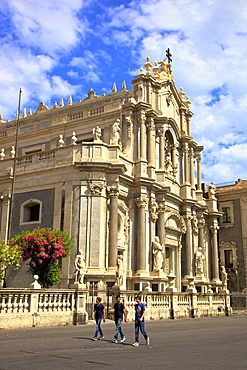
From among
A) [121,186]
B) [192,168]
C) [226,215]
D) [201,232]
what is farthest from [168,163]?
[226,215]

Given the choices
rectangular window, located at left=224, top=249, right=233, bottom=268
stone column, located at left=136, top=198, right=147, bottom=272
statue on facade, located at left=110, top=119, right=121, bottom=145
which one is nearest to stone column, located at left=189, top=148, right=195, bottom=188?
rectangular window, located at left=224, top=249, right=233, bottom=268

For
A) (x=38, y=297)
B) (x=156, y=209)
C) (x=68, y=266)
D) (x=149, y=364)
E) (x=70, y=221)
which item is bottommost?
(x=149, y=364)

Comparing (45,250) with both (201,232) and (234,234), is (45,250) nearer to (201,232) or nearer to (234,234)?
(201,232)

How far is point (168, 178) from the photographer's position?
36562mm

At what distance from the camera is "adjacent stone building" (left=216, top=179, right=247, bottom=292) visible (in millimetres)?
44844

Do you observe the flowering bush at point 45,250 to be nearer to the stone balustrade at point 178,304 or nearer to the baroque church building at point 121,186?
the baroque church building at point 121,186

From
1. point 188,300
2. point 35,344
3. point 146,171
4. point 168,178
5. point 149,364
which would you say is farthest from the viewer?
point 168,178

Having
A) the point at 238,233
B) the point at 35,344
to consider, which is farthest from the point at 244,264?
the point at 35,344

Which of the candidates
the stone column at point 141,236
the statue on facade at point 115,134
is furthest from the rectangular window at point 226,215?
the statue on facade at point 115,134

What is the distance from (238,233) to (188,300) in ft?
65.2

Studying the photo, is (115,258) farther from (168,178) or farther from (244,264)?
(244,264)

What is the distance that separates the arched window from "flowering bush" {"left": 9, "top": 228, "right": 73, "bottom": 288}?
474 cm

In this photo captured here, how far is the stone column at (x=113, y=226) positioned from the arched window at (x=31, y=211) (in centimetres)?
456

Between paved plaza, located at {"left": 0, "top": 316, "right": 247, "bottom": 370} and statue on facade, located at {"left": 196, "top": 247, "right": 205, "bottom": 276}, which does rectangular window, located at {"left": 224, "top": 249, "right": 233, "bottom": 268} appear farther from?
paved plaza, located at {"left": 0, "top": 316, "right": 247, "bottom": 370}
